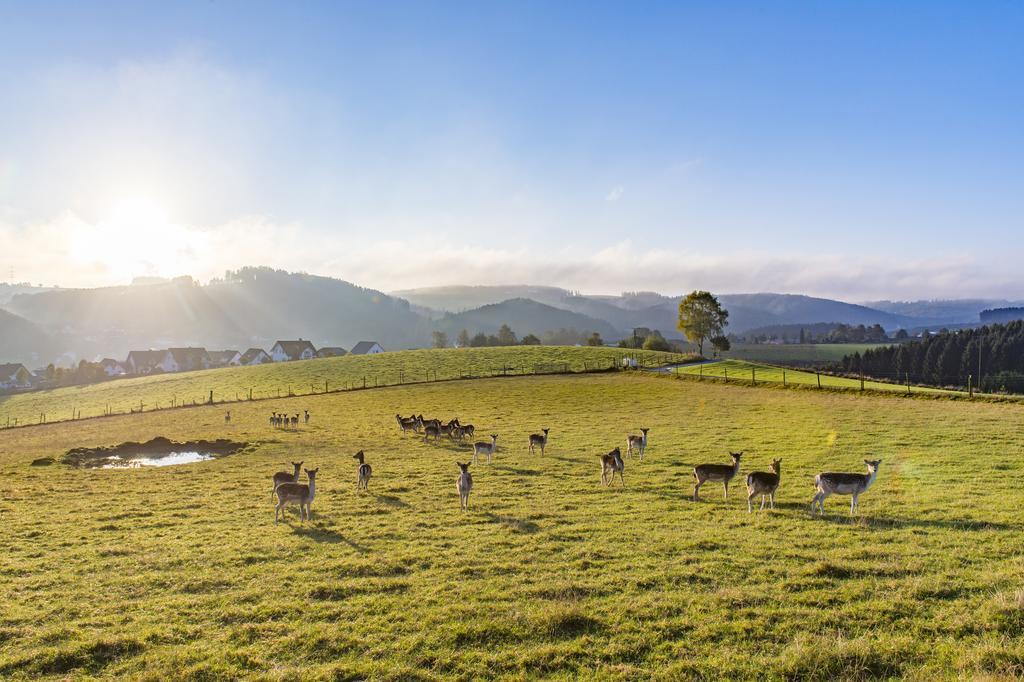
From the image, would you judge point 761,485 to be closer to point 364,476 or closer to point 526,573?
point 526,573

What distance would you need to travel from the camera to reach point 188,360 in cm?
14050

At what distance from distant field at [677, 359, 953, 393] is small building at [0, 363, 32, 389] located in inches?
5667

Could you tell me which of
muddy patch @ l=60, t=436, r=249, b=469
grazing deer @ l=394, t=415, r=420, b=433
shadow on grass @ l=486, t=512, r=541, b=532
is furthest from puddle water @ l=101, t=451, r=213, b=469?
shadow on grass @ l=486, t=512, r=541, b=532

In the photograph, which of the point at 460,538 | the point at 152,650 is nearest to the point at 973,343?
the point at 460,538

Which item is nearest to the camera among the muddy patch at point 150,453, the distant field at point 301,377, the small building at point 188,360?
the muddy patch at point 150,453

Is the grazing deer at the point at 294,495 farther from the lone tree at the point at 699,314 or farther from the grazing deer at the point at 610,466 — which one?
the lone tree at the point at 699,314

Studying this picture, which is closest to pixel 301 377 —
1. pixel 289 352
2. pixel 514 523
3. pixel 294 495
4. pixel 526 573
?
pixel 294 495

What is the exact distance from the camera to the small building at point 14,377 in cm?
12362

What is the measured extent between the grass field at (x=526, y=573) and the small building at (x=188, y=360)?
125 metres

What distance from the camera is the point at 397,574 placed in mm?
12938

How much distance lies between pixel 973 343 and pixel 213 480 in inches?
5680

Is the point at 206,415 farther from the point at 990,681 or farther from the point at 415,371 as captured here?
the point at 990,681

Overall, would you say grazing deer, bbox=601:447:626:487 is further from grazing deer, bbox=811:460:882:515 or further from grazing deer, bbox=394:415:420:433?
grazing deer, bbox=394:415:420:433

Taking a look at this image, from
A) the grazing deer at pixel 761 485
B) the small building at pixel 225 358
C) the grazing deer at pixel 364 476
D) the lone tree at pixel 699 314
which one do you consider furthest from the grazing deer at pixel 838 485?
the small building at pixel 225 358
